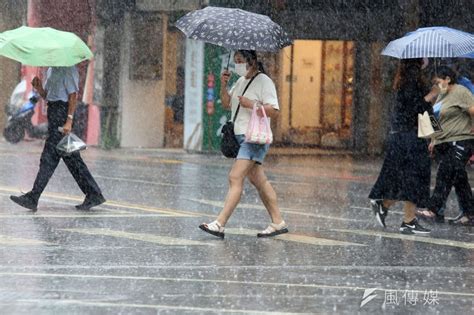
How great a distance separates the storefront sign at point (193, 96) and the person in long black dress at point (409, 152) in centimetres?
1484

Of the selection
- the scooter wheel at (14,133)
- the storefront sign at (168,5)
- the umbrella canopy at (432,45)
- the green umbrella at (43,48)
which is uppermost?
the storefront sign at (168,5)

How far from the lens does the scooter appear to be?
97.5 ft

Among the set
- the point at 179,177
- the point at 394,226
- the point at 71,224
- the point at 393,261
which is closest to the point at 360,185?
the point at 179,177

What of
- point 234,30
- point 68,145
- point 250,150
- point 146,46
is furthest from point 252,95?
point 146,46

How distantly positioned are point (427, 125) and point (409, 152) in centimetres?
39

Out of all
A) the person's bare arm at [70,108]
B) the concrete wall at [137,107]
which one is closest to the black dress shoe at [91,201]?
the person's bare arm at [70,108]

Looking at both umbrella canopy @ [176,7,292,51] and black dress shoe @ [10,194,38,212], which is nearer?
umbrella canopy @ [176,7,292,51]

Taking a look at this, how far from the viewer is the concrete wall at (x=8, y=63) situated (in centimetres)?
3584

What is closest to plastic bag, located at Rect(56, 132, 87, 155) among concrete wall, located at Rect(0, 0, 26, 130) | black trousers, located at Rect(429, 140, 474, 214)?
black trousers, located at Rect(429, 140, 474, 214)

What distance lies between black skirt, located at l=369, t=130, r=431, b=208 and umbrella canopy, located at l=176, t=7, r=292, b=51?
1.77 m

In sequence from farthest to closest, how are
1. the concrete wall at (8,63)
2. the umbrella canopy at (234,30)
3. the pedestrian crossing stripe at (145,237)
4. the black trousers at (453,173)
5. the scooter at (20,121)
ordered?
1. the concrete wall at (8,63)
2. the scooter at (20,121)
3. the black trousers at (453,173)
4. the umbrella canopy at (234,30)
5. the pedestrian crossing stripe at (145,237)

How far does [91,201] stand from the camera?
49.4ft

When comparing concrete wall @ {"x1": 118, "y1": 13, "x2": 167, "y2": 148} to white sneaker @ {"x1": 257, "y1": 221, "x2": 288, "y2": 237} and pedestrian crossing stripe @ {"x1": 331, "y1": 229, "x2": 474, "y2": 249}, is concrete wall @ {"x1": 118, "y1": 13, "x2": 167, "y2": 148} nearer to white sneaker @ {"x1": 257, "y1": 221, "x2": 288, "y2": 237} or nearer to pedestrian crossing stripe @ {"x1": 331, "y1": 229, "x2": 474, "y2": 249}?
pedestrian crossing stripe @ {"x1": 331, "y1": 229, "x2": 474, "y2": 249}

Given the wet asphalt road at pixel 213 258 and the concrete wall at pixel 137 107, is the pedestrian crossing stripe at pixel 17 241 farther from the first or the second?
the concrete wall at pixel 137 107
